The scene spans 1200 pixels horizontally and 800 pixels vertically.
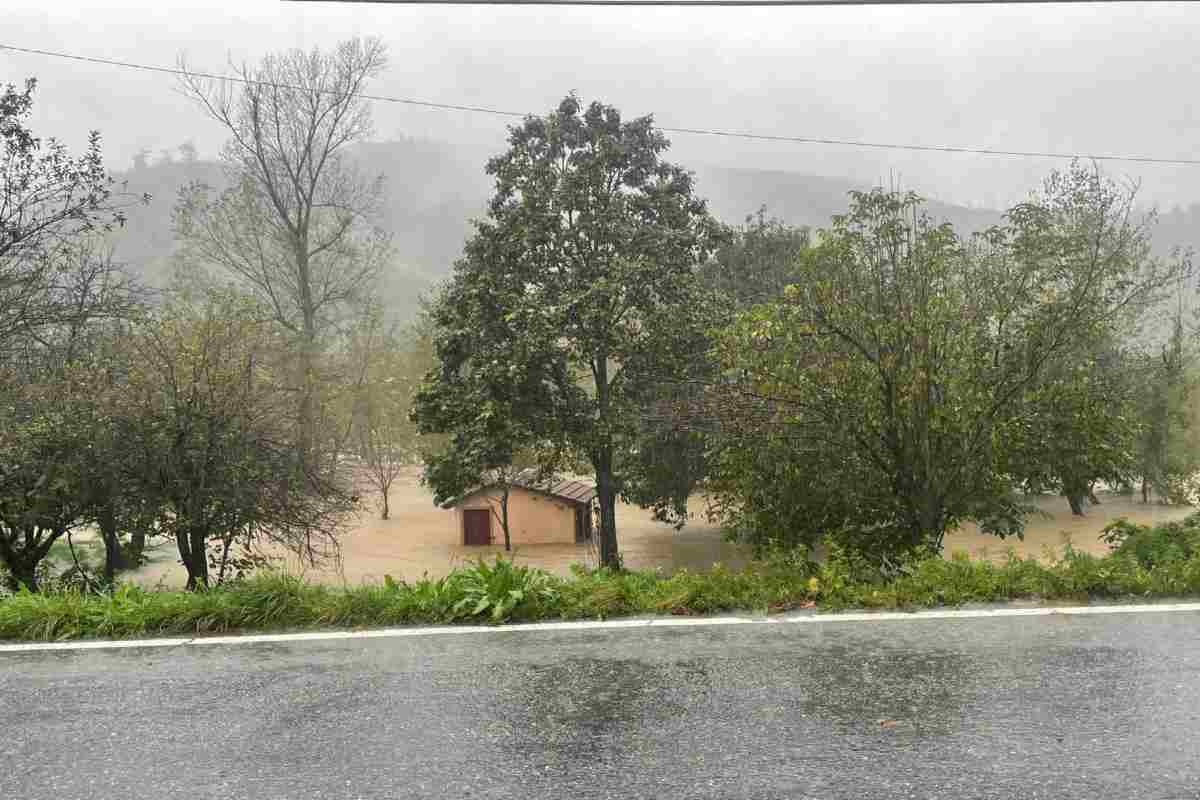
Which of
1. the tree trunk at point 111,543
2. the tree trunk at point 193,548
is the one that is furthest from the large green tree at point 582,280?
the tree trunk at point 193,548

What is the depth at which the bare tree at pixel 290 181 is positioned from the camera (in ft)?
159

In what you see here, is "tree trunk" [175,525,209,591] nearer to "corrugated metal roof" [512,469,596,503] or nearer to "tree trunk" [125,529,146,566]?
"tree trunk" [125,529,146,566]

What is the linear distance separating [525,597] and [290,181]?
4658 centimetres

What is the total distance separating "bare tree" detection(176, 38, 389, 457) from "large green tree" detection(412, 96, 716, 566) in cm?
2122

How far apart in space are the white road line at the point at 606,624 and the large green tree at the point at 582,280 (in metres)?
19.5

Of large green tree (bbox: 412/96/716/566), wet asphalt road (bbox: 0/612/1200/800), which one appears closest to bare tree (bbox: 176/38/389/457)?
large green tree (bbox: 412/96/716/566)

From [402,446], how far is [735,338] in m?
44.0

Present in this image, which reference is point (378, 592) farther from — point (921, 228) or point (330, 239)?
point (330, 239)

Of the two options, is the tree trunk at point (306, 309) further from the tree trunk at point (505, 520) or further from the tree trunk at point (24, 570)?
the tree trunk at point (24, 570)

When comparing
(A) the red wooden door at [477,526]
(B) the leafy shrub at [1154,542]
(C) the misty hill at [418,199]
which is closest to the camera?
(B) the leafy shrub at [1154,542]

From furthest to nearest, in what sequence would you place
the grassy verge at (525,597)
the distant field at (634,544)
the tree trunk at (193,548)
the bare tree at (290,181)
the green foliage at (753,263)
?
the bare tree at (290,181), the green foliage at (753,263), the distant field at (634,544), the tree trunk at (193,548), the grassy verge at (525,597)

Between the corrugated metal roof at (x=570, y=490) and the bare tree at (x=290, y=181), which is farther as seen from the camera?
the bare tree at (x=290, y=181)

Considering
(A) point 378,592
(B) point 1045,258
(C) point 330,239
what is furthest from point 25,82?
(C) point 330,239

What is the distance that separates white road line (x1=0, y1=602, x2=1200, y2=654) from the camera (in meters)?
6.02
